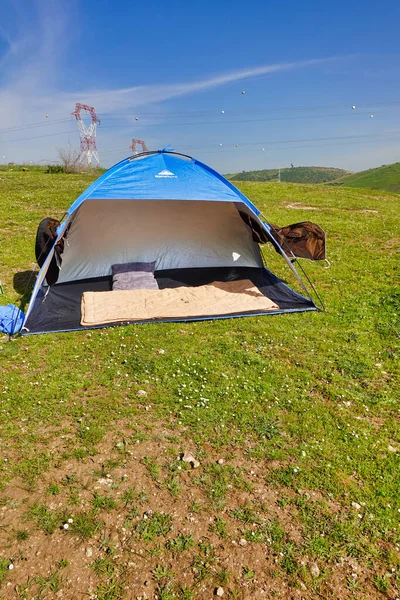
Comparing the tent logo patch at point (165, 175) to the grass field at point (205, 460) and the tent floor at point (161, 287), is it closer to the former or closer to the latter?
the tent floor at point (161, 287)

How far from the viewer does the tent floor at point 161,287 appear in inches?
294

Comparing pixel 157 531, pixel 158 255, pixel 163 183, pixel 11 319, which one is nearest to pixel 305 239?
pixel 163 183

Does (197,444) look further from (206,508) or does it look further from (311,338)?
(311,338)

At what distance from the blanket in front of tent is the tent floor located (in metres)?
0.21

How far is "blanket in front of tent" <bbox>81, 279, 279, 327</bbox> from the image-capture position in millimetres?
7723

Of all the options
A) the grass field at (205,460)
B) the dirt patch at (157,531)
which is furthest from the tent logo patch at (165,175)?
the dirt patch at (157,531)

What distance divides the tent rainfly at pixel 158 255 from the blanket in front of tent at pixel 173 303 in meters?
0.02

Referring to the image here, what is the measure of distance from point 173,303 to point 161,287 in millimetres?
1387

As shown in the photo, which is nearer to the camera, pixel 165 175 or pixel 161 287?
pixel 165 175

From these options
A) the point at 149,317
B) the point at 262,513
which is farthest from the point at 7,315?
the point at 262,513

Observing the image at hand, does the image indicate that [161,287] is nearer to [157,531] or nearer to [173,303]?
[173,303]

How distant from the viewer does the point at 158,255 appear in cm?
1065

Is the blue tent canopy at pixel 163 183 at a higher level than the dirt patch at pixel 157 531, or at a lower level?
higher

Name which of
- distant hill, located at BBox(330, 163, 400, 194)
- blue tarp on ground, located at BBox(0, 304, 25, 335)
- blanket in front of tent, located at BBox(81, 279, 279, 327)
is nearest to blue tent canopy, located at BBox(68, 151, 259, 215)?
blanket in front of tent, located at BBox(81, 279, 279, 327)
